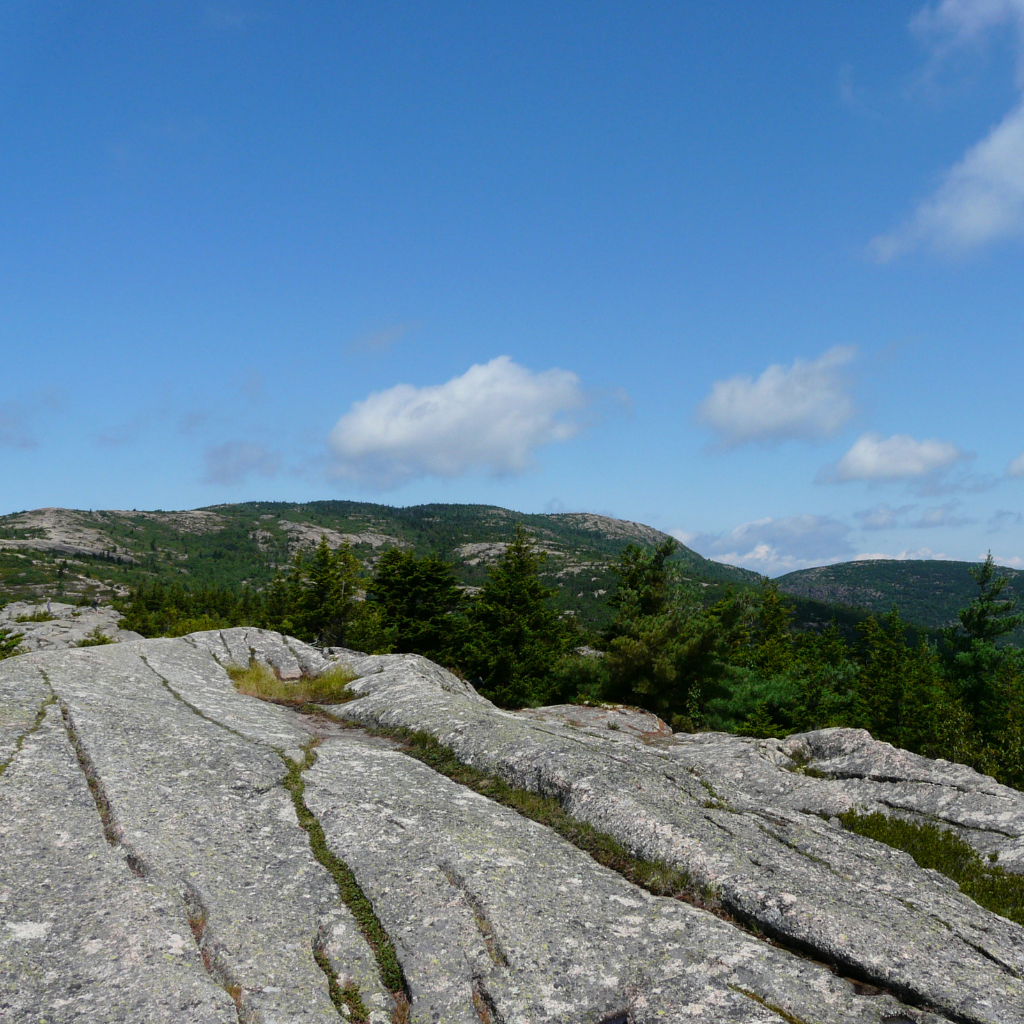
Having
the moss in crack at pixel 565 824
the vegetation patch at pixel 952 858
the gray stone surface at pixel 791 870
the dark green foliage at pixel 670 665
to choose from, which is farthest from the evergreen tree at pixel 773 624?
the moss in crack at pixel 565 824

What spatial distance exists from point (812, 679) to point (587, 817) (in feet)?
121

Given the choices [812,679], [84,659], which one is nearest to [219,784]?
[84,659]

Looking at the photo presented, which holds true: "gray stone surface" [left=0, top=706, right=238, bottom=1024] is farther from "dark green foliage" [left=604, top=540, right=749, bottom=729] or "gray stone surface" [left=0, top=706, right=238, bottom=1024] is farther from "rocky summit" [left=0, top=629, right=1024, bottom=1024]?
"dark green foliage" [left=604, top=540, right=749, bottom=729]

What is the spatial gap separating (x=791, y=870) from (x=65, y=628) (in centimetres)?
12636

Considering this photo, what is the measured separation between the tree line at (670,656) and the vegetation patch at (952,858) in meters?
20.0

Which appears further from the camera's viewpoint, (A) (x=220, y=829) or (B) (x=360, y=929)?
(A) (x=220, y=829)

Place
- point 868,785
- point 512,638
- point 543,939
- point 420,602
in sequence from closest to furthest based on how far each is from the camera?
point 543,939, point 868,785, point 512,638, point 420,602

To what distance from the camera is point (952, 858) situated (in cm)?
1166

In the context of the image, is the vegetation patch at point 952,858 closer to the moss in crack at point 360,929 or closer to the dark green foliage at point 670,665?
the moss in crack at point 360,929

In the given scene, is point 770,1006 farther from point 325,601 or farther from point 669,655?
point 325,601

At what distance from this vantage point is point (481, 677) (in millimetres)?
51875

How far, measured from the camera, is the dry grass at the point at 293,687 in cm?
1681

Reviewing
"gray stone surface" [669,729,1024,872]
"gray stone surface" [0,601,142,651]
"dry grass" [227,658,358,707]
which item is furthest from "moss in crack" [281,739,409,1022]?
"gray stone surface" [0,601,142,651]

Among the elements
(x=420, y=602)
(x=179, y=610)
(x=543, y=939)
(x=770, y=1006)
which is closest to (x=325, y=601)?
(x=420, y=602)
